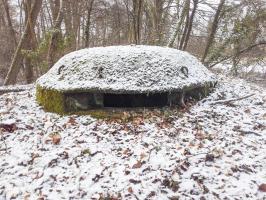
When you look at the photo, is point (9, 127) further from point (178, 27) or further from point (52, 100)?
point (178, 27)

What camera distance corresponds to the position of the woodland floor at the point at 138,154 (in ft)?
11.7

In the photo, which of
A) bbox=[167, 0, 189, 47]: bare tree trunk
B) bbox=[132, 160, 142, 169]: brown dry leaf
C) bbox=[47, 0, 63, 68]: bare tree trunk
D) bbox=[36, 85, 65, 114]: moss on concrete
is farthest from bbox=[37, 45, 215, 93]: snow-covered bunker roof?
bbox=[167, 0, 189, 47]: bare tree trunk

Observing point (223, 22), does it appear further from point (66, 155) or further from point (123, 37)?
point (66, 155)

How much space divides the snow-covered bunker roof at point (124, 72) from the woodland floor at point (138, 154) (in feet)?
1.62

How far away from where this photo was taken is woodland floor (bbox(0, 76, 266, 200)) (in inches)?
140

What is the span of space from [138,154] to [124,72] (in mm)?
1823

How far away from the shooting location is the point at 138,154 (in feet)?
13.8

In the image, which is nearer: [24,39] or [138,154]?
[138,154]

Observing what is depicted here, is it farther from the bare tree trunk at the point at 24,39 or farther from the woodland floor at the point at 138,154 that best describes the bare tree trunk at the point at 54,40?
the woodland floor at the point at 138,154

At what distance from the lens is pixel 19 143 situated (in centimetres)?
462

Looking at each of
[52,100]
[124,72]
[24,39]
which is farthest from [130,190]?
[24,39]

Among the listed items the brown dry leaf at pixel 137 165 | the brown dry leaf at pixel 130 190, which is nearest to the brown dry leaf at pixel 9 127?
the brown dry leaf at pixel 137 165

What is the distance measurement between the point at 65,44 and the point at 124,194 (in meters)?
6.96

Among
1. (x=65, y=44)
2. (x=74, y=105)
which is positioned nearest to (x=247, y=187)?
(x=74, y=105)
